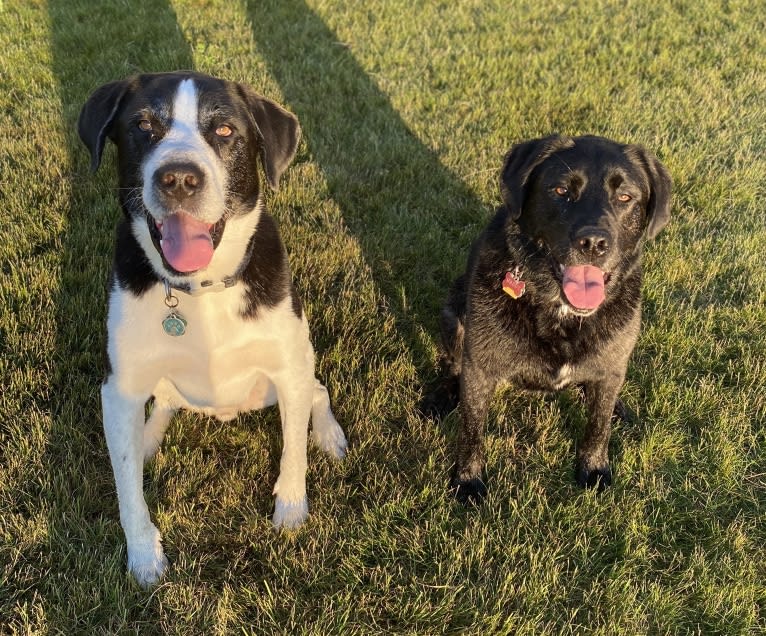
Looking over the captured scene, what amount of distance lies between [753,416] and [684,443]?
490 millimetres

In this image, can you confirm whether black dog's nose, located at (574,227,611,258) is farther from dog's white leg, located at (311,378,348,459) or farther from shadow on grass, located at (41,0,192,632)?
shadow on grass, located at (41,0,192,632)

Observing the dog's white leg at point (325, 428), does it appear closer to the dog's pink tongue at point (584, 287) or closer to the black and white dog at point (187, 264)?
the black and white dog at point (187, 264)

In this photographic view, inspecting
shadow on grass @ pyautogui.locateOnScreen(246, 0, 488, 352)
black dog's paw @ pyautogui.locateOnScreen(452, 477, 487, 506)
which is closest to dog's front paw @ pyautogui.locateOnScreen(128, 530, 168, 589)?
black dog's paw @ pyautogui.locateOnScreen(452, 477, 487, 506)

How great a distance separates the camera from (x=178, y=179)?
A: 2.41m

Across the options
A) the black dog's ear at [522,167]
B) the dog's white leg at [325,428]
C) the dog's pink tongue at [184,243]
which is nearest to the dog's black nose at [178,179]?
the dog's pink tongue at [184,243]

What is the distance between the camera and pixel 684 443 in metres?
3.51

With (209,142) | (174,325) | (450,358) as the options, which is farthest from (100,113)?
(450,358)

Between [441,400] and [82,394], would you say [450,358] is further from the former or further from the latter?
[82,394]

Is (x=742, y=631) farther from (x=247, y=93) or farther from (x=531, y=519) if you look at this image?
(x=247, y=93)

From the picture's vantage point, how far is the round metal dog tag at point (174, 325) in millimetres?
2643

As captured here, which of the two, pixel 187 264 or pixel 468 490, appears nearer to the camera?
pixel 187 264

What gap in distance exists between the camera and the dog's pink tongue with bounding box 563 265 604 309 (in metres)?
2.91

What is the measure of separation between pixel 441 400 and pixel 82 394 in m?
1.98

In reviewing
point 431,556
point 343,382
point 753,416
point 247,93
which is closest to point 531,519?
point 431,556
